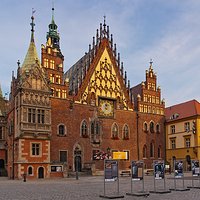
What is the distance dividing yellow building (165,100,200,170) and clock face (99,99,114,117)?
38.9ft

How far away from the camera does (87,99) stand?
171 ft

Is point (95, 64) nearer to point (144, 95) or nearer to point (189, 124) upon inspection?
point (144, 95)

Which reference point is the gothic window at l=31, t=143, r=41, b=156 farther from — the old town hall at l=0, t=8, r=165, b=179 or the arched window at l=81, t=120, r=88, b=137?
the arched window at l=81, t=120, r=88, b=137

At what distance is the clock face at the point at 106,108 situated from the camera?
5275cm

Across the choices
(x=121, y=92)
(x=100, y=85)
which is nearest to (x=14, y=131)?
(x=100, y=85)

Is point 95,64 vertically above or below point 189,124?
above

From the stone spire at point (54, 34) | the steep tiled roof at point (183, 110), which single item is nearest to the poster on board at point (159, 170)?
the steep tiled roof at point (183, 110)

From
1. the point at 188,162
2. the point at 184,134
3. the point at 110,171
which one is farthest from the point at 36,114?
the point at 110,171

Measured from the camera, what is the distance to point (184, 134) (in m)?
56.9

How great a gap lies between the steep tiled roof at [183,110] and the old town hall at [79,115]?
2416mm

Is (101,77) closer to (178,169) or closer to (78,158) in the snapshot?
(78,158)

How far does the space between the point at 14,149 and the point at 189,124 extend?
1112 inches

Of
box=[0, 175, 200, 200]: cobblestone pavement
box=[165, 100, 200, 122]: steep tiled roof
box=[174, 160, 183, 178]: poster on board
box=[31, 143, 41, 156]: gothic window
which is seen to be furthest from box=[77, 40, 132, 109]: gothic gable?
box=[174, 160, 183, 178]: poster on board

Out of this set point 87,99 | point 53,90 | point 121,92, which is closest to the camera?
point 53,90
